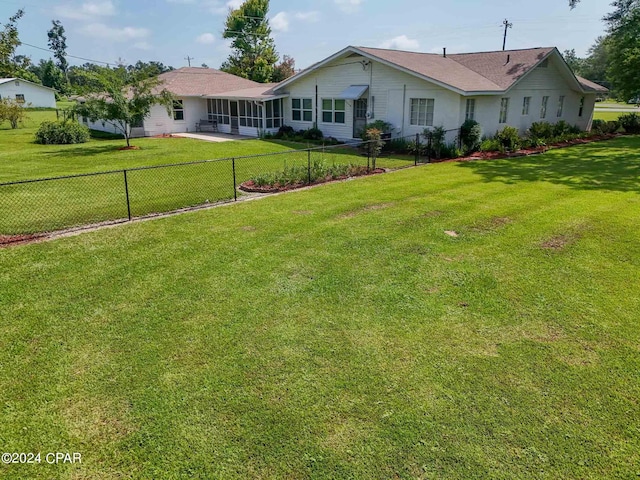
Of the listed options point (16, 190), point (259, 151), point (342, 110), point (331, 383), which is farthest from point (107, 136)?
point (331, 383)

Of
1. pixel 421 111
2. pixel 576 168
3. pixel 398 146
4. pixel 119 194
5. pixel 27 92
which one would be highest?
pixel 27 92

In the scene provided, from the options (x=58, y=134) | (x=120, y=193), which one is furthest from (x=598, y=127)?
(x=58, y=134)

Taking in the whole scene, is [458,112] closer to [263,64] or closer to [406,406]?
[406,406]

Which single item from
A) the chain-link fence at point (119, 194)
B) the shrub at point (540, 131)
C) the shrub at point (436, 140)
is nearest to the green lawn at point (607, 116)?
the shrub at point (540, 131)

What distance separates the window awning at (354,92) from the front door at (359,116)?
74 centimetres

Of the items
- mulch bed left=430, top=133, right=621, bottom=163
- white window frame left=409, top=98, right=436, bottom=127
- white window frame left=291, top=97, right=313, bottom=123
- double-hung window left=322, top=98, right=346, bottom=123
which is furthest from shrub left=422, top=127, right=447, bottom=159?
white window frame left=291, top=97, right=313, bottom=123

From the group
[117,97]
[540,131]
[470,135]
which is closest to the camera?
[470,135]

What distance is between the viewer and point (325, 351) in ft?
15.1

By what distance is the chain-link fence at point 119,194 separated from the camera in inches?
356

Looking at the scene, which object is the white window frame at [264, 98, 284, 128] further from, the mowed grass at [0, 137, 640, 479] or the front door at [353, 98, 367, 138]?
the mowed grass at [0, 137, 640, 479]

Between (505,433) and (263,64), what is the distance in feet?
180

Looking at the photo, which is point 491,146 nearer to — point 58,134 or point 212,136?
point 212,136

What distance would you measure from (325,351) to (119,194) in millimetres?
9173

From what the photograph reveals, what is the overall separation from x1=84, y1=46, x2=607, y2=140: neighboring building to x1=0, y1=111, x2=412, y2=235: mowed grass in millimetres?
3002
